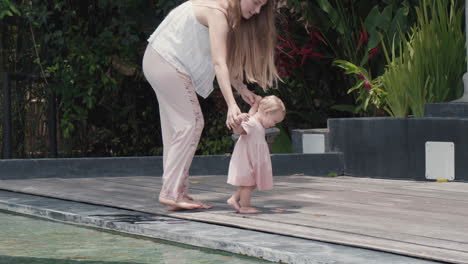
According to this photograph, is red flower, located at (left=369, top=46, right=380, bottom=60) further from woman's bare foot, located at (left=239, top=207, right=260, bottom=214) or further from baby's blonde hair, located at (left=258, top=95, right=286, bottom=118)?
woman's bare foot, located at (left=239, top=207, right=260, bottom=214)

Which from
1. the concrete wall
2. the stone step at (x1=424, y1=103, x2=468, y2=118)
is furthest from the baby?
the stone step at (x1=424, y1=103, x2=468, y2=118)

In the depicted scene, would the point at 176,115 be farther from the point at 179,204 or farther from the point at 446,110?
the point at 446,110

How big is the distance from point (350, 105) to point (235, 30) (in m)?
4.41

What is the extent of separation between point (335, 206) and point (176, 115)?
1.14 meters


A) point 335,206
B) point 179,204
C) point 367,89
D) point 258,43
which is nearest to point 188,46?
point 258,43

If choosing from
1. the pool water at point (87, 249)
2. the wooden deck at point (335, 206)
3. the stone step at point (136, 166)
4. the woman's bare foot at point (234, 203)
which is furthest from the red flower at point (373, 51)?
the pool water at point (87, 249)

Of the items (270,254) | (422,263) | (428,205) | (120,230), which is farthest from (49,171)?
(422,263)

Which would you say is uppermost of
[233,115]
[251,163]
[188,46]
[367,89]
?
[188,46]

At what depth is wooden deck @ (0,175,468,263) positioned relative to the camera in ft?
14.8

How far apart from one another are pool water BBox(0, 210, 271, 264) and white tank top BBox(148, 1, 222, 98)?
1.10m

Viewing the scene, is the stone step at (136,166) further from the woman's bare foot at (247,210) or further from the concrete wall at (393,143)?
the woman's bare foot at (247,210)

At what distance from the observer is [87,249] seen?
15.2 ft

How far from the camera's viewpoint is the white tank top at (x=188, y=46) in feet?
18.5

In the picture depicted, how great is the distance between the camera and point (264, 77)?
18.5ft
